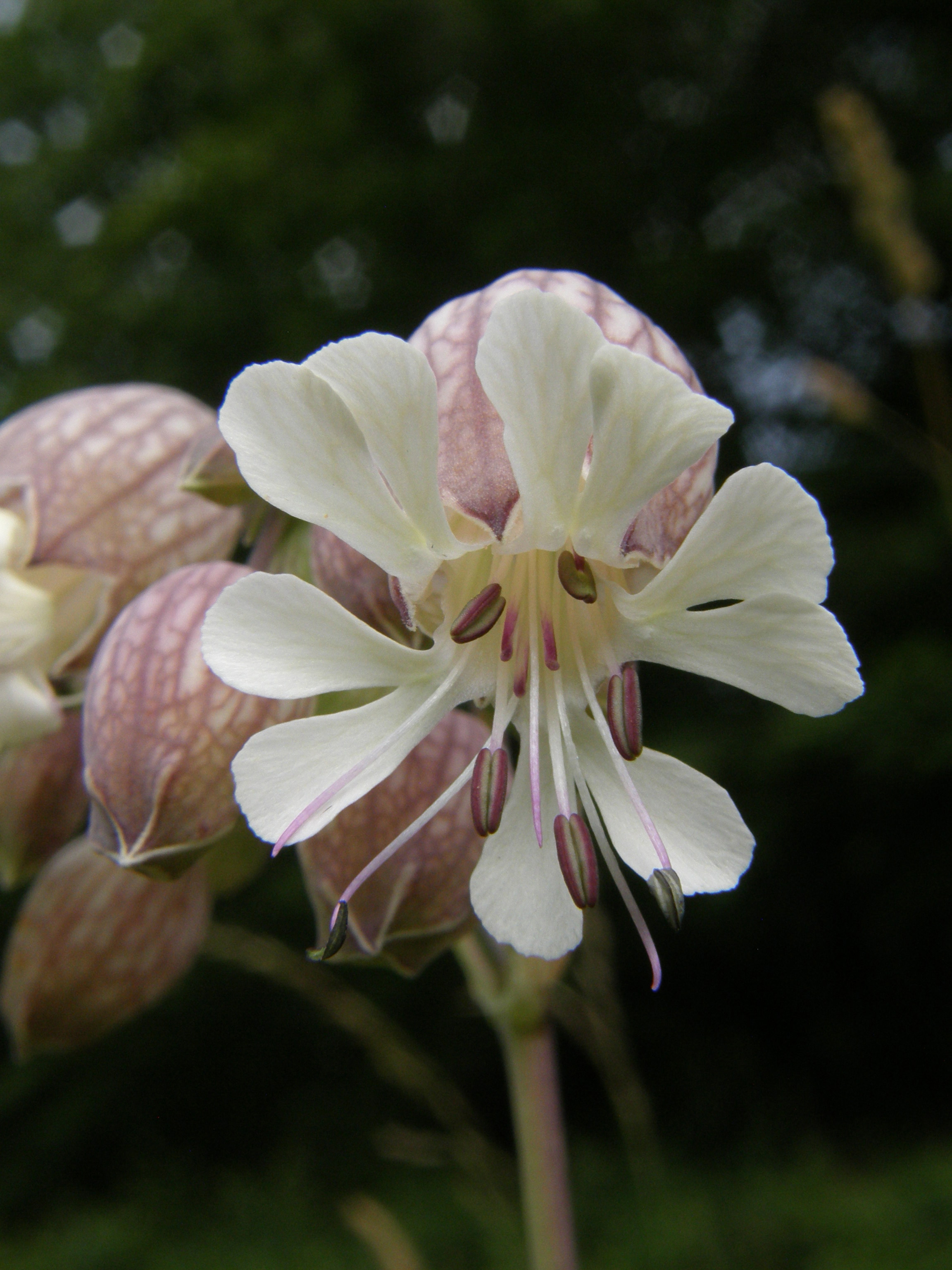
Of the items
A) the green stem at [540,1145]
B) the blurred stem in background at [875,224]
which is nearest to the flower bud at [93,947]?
the green stem at [540,1145]

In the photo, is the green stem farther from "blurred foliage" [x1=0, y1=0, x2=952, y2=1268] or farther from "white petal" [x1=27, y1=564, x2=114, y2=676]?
"blurred foliage" [x1=0, y1=0, x2=952, y2=1268]

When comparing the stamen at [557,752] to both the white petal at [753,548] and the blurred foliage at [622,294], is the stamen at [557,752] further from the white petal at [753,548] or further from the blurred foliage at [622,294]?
the blurred foliage at [622,294]

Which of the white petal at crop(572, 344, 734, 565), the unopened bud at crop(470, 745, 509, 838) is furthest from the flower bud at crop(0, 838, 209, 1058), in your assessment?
the white petal at crop(572, 344, 734, 565)

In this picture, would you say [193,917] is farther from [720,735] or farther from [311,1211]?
[311,1211]

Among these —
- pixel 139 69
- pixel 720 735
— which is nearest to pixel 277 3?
pixel 139 69

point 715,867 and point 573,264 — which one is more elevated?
point 573,264

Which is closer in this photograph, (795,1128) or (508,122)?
(795,1128)

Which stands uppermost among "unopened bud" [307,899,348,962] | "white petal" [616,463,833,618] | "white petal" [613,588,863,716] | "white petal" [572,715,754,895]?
"white petal" [616,463,833,618]
